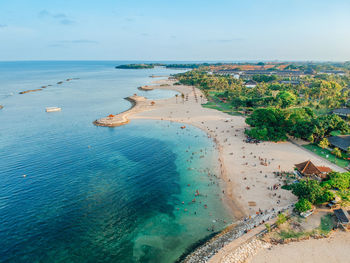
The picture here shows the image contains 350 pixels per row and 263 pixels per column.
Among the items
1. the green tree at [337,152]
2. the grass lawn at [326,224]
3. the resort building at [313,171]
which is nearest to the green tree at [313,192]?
the grass lawn at [326,224]

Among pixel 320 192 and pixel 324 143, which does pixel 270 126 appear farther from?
pixel 320 192

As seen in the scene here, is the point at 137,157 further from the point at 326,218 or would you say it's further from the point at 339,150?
the point at 339,150

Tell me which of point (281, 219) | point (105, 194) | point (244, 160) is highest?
point (281, 219)

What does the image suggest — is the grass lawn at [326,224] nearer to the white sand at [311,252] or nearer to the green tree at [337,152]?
the white sand at [311,252]

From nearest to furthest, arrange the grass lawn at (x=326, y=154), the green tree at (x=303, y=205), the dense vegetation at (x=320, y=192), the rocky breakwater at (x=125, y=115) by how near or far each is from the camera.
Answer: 1. the green tree at (x=303, y=205)
2. the dense vegetation at (x=320, y=192)
3. the grass lawn at (x=326, y=154)
4. the rocky breakwater at (x=125, y=115)

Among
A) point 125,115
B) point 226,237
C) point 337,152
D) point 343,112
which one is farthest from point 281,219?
point 125,115

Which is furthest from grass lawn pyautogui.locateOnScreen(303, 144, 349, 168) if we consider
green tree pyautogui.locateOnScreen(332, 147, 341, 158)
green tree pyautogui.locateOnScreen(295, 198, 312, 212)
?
green tree pyautogui.locateOnScreen(295, 198, 312, 212)

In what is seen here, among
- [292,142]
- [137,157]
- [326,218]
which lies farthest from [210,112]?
[326,218]
